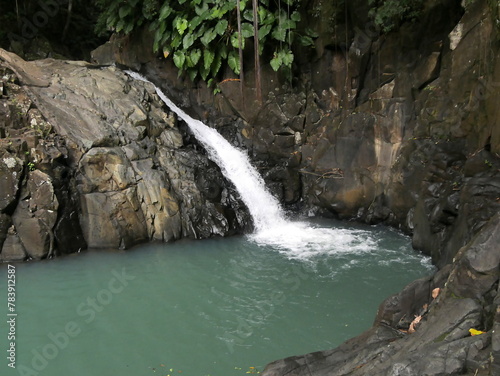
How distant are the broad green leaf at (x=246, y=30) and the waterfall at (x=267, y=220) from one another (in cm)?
264

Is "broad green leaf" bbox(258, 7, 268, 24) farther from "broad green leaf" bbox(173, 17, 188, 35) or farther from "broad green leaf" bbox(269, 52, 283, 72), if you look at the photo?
"broad green leaf" bbox(173, 17, 188, 35)

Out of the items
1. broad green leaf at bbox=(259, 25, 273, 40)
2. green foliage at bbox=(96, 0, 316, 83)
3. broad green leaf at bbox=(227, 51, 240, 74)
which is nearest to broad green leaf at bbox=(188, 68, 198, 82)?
green foliage at bbox=(96, 0, 316, 83)

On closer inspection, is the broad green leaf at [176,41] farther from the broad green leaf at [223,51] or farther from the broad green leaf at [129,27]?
the broad green leaf at [129,27]

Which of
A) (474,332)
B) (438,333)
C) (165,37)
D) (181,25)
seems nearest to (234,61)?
(181,25)

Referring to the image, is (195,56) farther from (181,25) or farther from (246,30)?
(246,30)

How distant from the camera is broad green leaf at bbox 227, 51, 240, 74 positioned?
11.9m

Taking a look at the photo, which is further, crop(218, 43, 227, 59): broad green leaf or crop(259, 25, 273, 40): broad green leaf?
crop(218, 43, 227, 59): broad green leaf

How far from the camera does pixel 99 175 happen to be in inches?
377

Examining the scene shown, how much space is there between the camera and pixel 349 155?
11000 mm

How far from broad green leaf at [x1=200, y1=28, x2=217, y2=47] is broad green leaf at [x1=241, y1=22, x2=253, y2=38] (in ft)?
2.36

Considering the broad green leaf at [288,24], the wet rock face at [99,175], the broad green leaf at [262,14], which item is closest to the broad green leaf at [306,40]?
the broad green leaf at [288,24]

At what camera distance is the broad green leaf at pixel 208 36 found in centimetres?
1182

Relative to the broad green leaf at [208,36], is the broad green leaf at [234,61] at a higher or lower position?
lower

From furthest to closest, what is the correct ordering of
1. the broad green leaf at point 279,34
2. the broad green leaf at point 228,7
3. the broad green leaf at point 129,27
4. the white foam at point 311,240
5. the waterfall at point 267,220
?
1. the broad green leaf at point 129,27
2. the broad green leaf at point 228,7
3. the broad green leaf at point 279,34
4. the waterfall at point 267,220
5. the white foam at point 311,240
